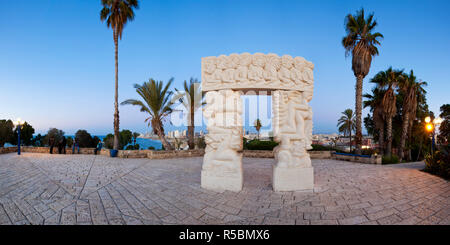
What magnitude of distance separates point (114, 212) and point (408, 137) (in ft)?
77.9

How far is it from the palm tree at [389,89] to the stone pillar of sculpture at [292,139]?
13226mm

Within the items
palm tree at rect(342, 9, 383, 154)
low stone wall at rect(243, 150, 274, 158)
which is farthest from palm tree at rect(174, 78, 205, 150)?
palm tree at rect(342, 9, 383, 154)

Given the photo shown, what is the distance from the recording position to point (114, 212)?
302 cm

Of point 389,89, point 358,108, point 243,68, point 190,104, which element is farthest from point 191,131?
point 389,89

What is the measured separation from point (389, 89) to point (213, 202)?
16.6 meters

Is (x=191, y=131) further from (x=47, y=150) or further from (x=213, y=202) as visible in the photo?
(x=47, y=150)

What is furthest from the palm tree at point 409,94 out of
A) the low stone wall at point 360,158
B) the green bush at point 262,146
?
the green bush at point 262,146

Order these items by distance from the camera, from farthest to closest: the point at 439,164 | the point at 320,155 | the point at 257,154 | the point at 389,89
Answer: the point at 389,89 → the point at 257,154 → the point at 320,155 → the point at 439,164

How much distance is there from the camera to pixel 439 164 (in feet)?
19.0

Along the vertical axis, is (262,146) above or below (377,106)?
below

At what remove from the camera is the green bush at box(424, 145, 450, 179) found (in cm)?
551

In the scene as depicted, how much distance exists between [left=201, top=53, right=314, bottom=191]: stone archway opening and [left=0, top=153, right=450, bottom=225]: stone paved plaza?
1.52 ft

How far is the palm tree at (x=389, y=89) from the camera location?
12914 mm
